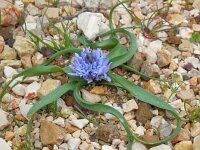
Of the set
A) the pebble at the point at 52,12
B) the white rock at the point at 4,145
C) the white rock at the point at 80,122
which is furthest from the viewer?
the pebble at the point at 52,12

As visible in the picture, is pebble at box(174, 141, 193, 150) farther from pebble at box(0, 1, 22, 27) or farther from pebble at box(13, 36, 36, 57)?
pebble at box(0, 1, 22, 27)

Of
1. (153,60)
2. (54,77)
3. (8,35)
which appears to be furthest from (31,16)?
(153,60)

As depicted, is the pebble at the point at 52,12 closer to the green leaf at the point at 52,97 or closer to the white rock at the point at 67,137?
the green leaf at the point at 52,97

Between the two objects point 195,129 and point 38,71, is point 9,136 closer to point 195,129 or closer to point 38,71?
point 38,71

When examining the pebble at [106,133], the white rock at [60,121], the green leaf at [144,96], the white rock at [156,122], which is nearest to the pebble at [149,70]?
the green leaf at [144,96]

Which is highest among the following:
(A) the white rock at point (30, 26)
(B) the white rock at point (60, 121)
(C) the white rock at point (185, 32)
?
(C) the white rock at point (185, 32)

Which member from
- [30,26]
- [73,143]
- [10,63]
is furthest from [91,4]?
[73,143]

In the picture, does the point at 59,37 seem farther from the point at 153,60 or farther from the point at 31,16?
the point at 153,60
